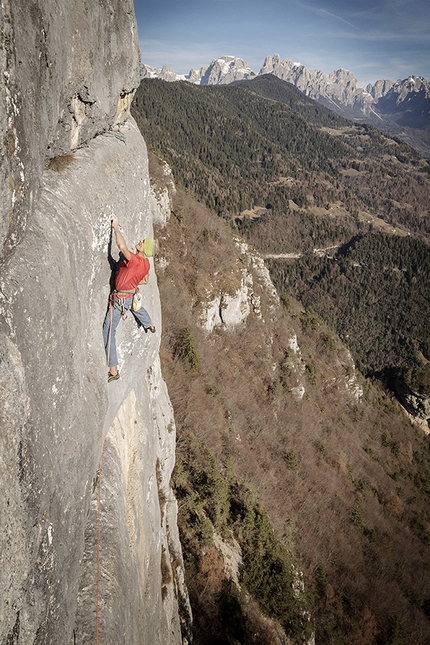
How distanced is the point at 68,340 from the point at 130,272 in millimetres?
2728

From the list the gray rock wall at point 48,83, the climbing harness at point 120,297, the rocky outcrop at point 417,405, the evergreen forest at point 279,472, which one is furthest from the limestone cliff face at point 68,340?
the rocky outcrop at point 417,405

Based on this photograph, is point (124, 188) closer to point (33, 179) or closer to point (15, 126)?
point (33, 179)

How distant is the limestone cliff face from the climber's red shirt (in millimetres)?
316

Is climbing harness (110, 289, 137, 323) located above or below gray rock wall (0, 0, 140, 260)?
below

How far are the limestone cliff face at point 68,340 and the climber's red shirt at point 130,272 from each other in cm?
32

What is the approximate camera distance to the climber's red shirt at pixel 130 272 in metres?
8.23

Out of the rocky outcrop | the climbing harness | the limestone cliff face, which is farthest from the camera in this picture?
the rocky outcrop

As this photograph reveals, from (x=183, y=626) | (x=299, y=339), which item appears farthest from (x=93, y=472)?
(x=299, y=339)

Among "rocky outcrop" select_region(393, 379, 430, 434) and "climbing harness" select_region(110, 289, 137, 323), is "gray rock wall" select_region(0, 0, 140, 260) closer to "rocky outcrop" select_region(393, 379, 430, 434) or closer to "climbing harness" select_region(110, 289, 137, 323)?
"climbing harness" select_region(110, 289, 137, 323)

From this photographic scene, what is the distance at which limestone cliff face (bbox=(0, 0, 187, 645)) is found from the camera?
4.29 metres

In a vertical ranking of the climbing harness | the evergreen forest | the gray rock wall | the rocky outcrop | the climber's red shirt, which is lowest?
the rocky outcrop

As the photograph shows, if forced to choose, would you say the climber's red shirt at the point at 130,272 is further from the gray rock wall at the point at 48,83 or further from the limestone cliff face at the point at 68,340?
the gray rock wall at the point at 48,83

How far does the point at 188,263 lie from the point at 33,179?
3806cm

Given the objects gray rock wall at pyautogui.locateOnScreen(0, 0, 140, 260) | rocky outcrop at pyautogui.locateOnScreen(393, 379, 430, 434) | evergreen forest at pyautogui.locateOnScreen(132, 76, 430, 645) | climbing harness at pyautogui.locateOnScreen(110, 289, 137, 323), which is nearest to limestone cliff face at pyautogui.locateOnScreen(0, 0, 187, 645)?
gray rock wall at pyautogui.locateOnScreen(0, 0, 140, 260)
